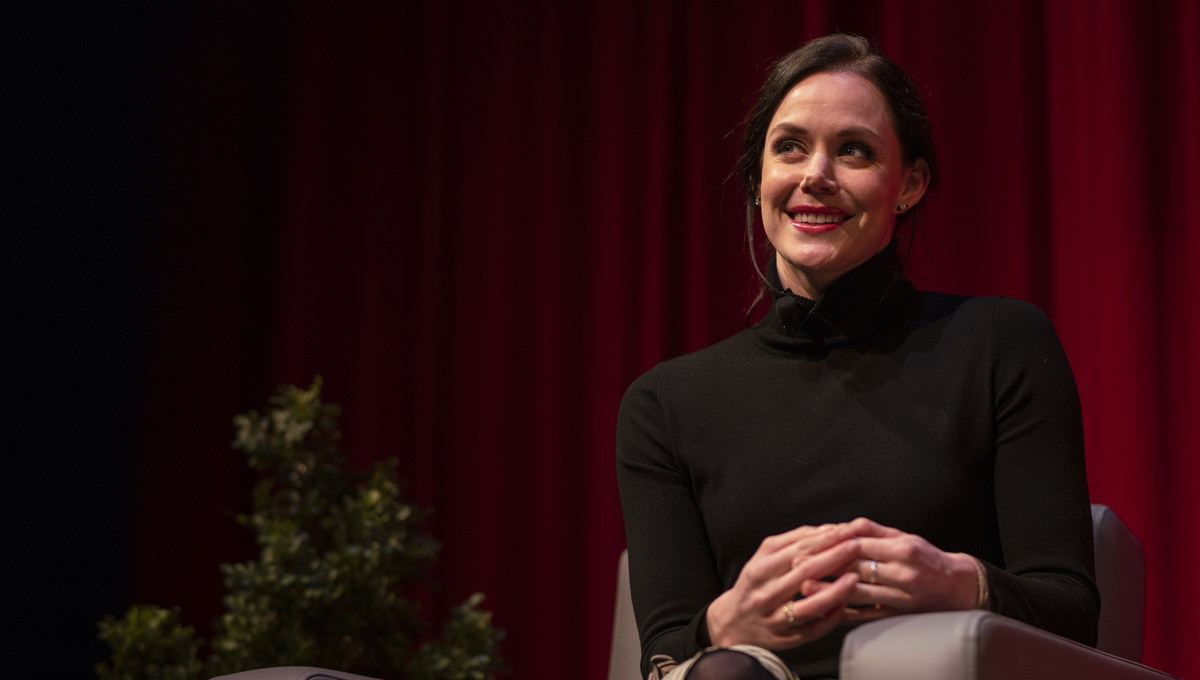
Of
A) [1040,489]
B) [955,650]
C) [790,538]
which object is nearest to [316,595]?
[790,538]

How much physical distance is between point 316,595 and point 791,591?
4.50ft

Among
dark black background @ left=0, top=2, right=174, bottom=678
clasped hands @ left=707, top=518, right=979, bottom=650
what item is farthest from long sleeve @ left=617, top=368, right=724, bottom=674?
dark black background @ left=0, top=2, right=174, bottom=678

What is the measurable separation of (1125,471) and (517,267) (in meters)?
1.60

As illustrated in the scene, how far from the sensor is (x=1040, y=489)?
110 centimetres

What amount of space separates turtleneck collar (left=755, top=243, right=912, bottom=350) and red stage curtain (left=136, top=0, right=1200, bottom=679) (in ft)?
2.99

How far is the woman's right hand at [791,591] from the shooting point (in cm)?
97

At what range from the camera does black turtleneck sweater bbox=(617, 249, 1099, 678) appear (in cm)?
111

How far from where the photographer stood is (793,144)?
136cm

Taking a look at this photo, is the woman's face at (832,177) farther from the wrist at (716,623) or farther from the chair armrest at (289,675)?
the chair armrest at (289,675)

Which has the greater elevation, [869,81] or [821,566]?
[869,81]

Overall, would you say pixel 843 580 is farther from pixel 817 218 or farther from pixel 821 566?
pixel 817 218

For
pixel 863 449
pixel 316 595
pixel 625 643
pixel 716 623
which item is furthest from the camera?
pixel 316 595

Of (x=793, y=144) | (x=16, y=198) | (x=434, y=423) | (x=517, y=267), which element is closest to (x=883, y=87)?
(x=793, y=144)

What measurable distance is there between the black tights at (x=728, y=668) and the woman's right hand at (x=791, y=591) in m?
0.07
